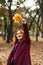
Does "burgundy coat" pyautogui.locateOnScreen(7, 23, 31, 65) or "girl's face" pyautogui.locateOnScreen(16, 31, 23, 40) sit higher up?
"girl's face" pyautogui.locateOnScreen(16, 31, 23, 40)

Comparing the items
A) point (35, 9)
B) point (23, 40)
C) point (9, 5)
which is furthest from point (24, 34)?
point (35, 9)

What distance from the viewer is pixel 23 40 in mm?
5191

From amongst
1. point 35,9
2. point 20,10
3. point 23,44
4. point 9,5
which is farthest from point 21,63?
point 35,9

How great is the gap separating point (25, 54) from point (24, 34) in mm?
423

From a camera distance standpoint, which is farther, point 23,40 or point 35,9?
point 35,9

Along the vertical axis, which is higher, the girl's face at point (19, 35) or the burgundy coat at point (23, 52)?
the girl's face at point (19, 35)

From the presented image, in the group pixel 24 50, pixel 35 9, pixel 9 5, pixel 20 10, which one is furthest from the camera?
pixel 35 9

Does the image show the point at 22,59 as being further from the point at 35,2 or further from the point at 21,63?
the point at 35,2

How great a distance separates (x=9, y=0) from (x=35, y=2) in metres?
4.08

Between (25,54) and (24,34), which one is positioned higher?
(24,34)

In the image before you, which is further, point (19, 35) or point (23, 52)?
point (19, 35)

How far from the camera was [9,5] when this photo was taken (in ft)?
82.2

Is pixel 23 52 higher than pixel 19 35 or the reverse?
the reverse

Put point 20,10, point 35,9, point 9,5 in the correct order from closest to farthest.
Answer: point 9,5, point 20,10, point 35,9
